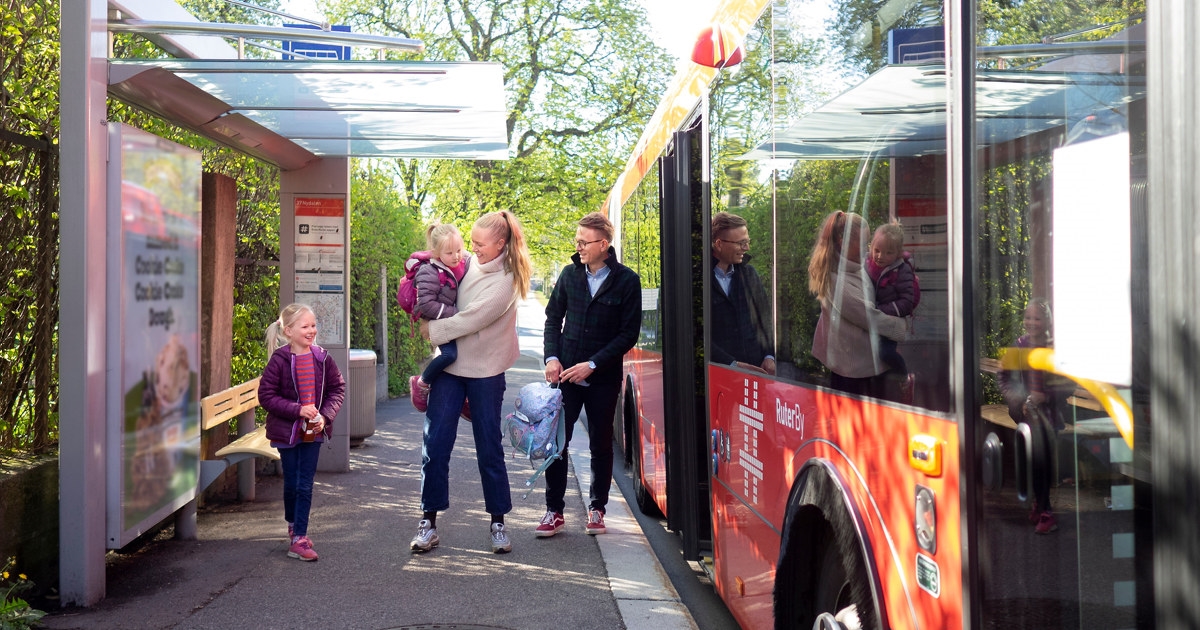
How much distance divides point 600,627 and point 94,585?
7.37 ft

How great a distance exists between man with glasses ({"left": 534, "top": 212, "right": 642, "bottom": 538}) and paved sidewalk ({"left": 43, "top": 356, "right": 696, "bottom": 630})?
2.00ft

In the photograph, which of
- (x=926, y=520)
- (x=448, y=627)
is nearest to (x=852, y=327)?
(x=926, y=520)

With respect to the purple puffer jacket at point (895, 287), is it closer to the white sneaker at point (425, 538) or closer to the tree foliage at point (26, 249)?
the white sneaker at point (425, 538)

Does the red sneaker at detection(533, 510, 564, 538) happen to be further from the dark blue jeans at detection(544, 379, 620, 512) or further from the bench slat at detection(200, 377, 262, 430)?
the bench slat at detection(200, 377, 262, 430)

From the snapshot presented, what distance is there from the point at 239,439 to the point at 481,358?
2095mm

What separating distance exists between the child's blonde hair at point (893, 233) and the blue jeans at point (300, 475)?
13.8 ft

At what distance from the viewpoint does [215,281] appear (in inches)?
289

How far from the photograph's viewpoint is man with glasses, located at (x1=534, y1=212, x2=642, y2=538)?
20.9 feet

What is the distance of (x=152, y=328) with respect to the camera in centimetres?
550

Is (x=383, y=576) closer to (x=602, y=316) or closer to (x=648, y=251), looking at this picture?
(x=602, y=316)

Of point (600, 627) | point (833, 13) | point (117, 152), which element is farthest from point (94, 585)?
point (833, 13)

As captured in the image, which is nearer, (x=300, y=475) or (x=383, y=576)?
(x=383, y=576)

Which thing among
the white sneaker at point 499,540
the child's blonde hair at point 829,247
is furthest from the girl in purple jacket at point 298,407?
the child's blonde hair at point 829,247

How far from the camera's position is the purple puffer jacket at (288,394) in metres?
5.93
